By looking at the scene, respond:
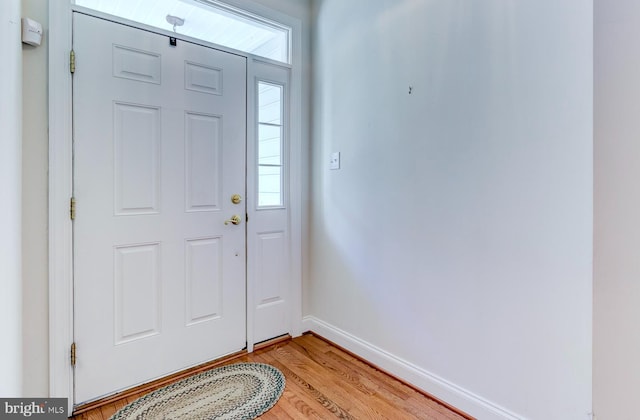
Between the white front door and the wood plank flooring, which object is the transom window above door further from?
the wood plank flooring

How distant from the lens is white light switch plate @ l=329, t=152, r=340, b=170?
232cm

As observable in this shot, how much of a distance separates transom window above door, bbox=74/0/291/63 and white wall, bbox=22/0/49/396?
355 millimetres

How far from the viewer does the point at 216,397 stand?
1.73m

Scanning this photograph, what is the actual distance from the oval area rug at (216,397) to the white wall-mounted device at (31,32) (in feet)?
5.82

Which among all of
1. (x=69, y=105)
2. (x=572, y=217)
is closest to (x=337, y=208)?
(x=572, y=217)

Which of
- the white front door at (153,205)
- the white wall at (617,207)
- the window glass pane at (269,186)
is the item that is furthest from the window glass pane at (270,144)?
the white wall at (617,207)

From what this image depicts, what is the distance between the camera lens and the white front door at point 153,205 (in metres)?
1.68

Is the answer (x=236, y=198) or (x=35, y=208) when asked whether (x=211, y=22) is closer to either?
(x=236, y=198)

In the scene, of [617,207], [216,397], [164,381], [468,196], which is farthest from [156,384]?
[617,207]

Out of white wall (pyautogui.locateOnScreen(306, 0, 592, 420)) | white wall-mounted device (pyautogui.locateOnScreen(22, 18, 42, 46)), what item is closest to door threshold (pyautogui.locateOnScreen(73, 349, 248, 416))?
white wall (pyautogui.locateOnScreen(306, 0, 592, 420))

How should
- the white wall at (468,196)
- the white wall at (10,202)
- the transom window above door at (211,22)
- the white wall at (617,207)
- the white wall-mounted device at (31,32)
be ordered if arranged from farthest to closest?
the transom window above door at (211,22) < the white wall-mounted device at (31,32) < the white wall at (468,196) < the white wall at (10,202) < the white wall at (617,207)

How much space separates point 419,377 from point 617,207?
148 centimetres

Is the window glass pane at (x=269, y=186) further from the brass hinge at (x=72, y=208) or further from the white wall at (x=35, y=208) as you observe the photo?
the white wall at (x=35, y=208)

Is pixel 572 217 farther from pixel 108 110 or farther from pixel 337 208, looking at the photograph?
pixel 108 110
